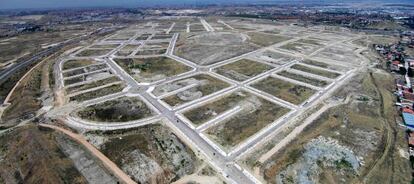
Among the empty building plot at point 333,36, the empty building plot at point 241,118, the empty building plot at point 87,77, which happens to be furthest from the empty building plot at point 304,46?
the empty building plot at point 87,77

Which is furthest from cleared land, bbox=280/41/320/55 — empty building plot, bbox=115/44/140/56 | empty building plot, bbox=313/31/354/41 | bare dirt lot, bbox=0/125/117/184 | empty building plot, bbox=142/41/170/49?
bare dirt lot, bbox=0/125/117/184

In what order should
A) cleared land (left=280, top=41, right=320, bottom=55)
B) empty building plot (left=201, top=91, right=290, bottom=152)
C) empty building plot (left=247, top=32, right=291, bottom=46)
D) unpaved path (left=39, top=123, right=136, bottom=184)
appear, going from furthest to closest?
empty building plot (left=247, top=32, right=291, bottom=46) < cleared land (left=280, top=41, right=320, bottom=55) < empty building plot (left=201, top=91, right=290, bottom=152) < unpaved path (left=39, top=123, right=136, bottom=184)

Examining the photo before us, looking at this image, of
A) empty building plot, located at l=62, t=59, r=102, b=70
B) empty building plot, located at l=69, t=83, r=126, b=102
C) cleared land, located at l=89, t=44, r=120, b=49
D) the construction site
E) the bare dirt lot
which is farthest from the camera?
cleared land, located at l=89, t=44, r=120, b=49

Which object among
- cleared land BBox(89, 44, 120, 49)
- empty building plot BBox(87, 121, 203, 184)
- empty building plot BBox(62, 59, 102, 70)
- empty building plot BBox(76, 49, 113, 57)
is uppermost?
cleared land BBox(89, 44, 120, 49)

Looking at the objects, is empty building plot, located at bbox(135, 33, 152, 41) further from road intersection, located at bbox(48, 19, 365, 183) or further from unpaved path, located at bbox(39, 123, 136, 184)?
unpaved path, located at bbox(39, 123, 136, 184)

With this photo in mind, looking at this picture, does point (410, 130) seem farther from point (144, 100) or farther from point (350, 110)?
point (144, 100)

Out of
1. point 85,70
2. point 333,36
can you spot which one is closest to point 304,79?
point 85,70

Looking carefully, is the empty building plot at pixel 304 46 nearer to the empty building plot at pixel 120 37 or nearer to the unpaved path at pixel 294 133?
the unpaved path at pixel 294 133

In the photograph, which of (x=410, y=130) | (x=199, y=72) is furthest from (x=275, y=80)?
(x=410, y=130)
